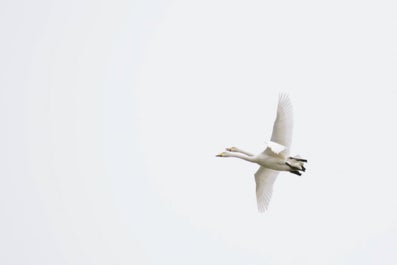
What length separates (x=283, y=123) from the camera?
30469 millimetres

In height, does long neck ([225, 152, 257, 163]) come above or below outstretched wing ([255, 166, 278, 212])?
above

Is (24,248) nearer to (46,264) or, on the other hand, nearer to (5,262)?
(5,262)

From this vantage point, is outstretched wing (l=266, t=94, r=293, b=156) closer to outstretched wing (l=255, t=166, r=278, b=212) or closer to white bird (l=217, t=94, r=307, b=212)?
white bird (l=217, t=94, r=307, b=212)

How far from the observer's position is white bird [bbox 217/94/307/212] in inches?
1195

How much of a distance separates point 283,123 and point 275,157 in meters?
1.54

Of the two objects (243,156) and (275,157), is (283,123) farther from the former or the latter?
(243,156)

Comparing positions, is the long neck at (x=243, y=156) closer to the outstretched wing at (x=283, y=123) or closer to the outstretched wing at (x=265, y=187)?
the outstretched wing at (x=265, y=187)

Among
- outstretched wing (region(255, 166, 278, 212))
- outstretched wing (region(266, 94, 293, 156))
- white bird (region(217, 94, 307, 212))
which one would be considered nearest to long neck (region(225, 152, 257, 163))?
white bird (region(217, 94, 307, 212))

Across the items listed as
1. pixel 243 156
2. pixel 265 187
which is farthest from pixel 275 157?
pixel 265 187

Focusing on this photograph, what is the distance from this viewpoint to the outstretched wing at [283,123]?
1195 inches

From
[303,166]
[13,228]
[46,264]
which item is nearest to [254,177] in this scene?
[303,166]

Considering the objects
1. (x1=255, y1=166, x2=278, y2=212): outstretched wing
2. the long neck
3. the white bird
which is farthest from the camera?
(x1=255, y1=166, x2=278, y2=212): outstretched wing

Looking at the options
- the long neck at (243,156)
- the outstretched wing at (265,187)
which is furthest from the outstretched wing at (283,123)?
the outstretched wing at (265,187)

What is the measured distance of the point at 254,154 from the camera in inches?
1270
